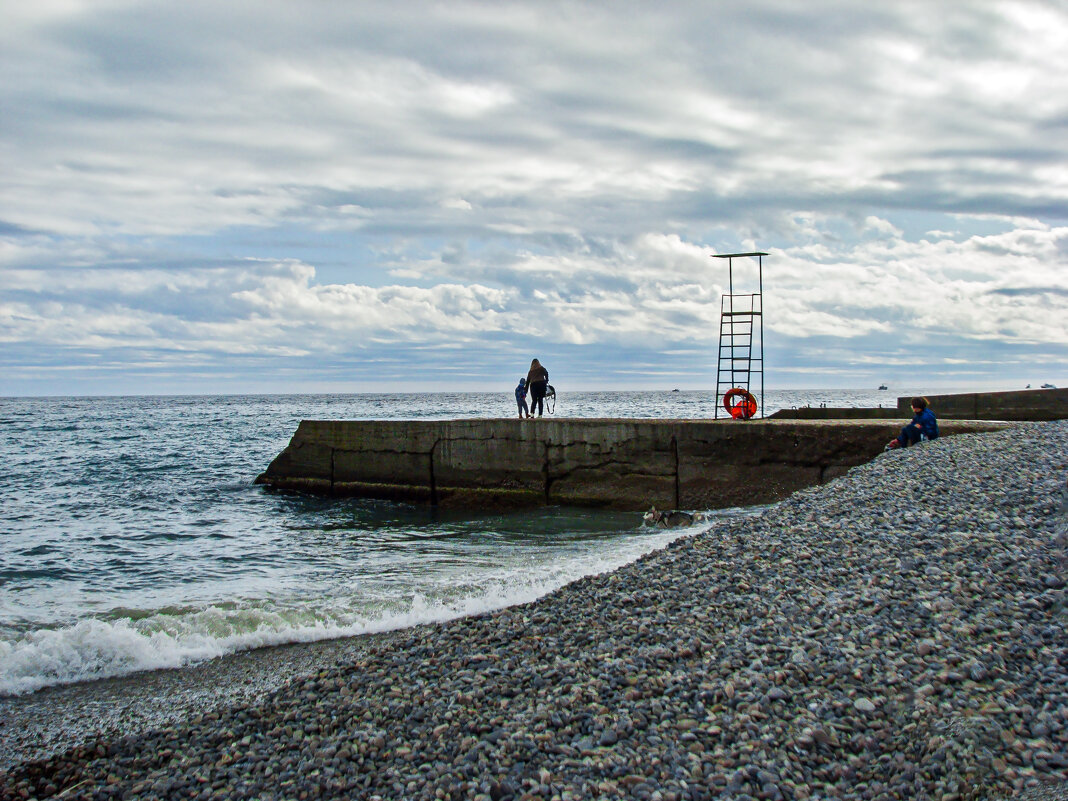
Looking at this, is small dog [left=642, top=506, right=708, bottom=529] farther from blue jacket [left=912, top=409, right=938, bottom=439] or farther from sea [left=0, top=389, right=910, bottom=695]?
blue jacket [left=912, top=409, right=938, bottom=439]

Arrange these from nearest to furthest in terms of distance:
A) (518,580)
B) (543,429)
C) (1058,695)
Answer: (1058,695), (518,580), (543,429)

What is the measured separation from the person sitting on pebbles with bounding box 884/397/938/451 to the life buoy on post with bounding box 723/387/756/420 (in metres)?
3.38

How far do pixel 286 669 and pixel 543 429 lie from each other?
8627 mm

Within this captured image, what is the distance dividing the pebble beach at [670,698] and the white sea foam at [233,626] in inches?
13.6

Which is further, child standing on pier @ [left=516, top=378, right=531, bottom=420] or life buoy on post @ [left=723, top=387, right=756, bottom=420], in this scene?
child standing on pier @ [left=516, top=378, right=531, bottom=420]

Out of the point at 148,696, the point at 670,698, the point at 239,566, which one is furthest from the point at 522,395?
the point at 670,698

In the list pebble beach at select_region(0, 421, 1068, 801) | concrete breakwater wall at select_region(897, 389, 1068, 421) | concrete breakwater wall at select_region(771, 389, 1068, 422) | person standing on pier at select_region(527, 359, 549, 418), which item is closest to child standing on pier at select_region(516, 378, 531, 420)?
person standing on pier at select_region(527, 359, 549, 418)

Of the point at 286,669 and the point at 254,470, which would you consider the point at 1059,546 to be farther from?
the point at 254,470

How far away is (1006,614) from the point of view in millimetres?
4762

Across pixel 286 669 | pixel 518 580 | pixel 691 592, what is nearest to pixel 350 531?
pixel 518 580

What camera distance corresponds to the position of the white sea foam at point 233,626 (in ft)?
20.9

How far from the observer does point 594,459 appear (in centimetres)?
1405

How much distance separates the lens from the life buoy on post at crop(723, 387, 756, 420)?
1542 cm

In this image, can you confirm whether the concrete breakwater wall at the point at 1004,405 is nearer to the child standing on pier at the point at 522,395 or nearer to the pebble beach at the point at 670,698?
the child standing on pier at the point at 522,395
